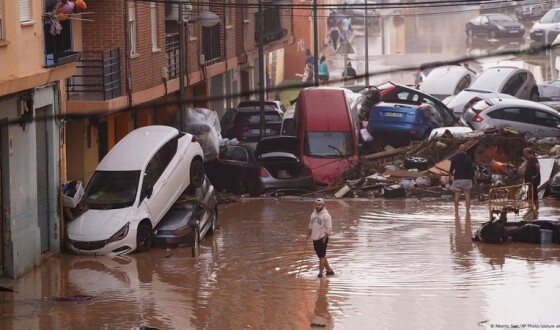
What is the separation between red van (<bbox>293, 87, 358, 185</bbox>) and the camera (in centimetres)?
3216

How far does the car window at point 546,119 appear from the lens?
36.1 m

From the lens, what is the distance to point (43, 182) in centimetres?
2384

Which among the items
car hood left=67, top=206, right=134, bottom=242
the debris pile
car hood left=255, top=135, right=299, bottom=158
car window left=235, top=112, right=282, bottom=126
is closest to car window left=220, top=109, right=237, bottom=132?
car window left=235, top=112, right=282, bottom=126

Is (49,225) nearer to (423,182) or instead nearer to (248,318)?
(248,318)

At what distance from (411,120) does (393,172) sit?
14.0 feet

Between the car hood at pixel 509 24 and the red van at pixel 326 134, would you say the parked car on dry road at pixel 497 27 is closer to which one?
the car hood at pixel 509 24

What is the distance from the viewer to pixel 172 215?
24891 mm

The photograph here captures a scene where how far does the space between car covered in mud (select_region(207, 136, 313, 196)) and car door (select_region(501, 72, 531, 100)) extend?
12.5 m

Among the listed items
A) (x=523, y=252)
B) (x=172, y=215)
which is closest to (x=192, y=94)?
(x=172, y=215)

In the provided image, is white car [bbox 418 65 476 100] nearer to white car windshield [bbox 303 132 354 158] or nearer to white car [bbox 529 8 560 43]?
white car [bbox 529 8 560 43]

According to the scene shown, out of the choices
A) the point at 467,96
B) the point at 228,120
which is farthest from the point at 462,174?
the point at 228,120

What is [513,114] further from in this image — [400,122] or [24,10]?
[24,10]

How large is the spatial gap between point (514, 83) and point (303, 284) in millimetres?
23249

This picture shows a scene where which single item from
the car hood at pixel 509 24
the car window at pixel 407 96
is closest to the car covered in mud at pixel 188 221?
the car window at pixel 407 96
